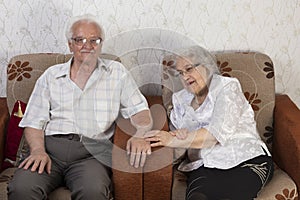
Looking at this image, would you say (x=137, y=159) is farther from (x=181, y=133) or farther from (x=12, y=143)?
(x=12, y=143)

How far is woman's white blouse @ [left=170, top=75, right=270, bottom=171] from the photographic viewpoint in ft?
7.47

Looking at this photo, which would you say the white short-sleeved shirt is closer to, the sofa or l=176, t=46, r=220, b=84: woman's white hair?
the sofa

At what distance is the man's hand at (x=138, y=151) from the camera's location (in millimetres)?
2211

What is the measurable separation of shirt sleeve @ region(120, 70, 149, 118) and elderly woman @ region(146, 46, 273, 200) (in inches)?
8.1

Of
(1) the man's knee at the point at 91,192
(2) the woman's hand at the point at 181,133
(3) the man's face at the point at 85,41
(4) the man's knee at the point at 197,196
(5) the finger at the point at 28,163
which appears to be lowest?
(1) the man's knee at the point at 91,192

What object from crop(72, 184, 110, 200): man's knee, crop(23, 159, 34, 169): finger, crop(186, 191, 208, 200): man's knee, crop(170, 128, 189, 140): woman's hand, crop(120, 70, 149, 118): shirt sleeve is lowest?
crop(72, 184, 110, 200): man's knee

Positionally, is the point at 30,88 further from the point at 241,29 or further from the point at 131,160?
the point at 241,29

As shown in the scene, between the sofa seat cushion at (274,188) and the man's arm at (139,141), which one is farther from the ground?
the man's arm at (139,141)

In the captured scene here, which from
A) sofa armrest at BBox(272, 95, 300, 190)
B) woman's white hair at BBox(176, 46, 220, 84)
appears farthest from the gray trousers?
sofa armrest at BBox(272, 95, 300, 190)

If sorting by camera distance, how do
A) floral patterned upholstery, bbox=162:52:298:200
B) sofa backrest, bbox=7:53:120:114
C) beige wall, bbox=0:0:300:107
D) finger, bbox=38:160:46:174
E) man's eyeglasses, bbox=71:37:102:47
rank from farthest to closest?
beige wall, bbox=0:0:300:107 → sofa backrest, bbox=7:53:120:114 → floral patterned upholstery, bbox=162:52:298:200 → man's eyeglasses, bbox=71:37:102:47 → finger, bbox=38:160:46:174

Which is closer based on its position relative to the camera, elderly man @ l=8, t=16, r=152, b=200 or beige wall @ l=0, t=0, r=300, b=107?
elderly man @ l=8, t=16, r=152, b=200

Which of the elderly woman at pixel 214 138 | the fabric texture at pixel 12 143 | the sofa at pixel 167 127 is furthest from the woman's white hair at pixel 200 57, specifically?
the fabric texture at pixel 12 143

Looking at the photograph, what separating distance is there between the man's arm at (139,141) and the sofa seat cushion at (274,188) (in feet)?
0.69

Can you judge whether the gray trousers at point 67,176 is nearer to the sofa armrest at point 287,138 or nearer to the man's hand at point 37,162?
the man's hand at point 37,162
